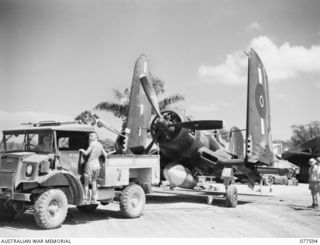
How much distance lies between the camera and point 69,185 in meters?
8.82

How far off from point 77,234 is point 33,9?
487cm

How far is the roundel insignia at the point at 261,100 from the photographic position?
13891 mm

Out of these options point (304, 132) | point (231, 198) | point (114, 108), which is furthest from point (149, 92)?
point (304, 132)

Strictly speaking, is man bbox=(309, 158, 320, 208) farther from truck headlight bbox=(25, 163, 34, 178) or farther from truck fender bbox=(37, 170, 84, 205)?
truck headlight bbox=(25, 163, 34, 178)

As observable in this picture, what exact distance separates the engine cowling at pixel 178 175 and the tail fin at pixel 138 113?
1.56 meters

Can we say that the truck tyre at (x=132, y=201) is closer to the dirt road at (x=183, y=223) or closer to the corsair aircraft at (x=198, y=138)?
the dirt road at (x=183, y=223)

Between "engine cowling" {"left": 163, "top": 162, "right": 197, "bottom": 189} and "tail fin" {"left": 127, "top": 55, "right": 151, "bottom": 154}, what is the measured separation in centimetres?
156

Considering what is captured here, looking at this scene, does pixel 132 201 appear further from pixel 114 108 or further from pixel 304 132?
pixel 304 132

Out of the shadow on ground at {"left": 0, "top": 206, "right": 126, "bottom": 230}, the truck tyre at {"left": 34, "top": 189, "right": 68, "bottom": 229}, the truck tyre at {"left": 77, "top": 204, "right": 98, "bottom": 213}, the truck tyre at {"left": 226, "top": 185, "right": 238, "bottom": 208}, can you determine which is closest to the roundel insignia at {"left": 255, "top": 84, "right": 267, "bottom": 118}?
the truck tyre at {"left": 226, "top": 185, "right": 238, "bottom": 208}

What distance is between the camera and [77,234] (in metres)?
7.81

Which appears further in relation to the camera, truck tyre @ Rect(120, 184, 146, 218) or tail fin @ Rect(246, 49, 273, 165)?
tail fin @ Rect(246, 49, 273, 165)

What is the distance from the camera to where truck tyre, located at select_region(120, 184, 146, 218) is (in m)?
9.80

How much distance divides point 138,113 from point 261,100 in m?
4.72

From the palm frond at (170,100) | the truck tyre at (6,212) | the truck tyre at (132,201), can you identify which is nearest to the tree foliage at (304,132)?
the palm frond at (170,100)
